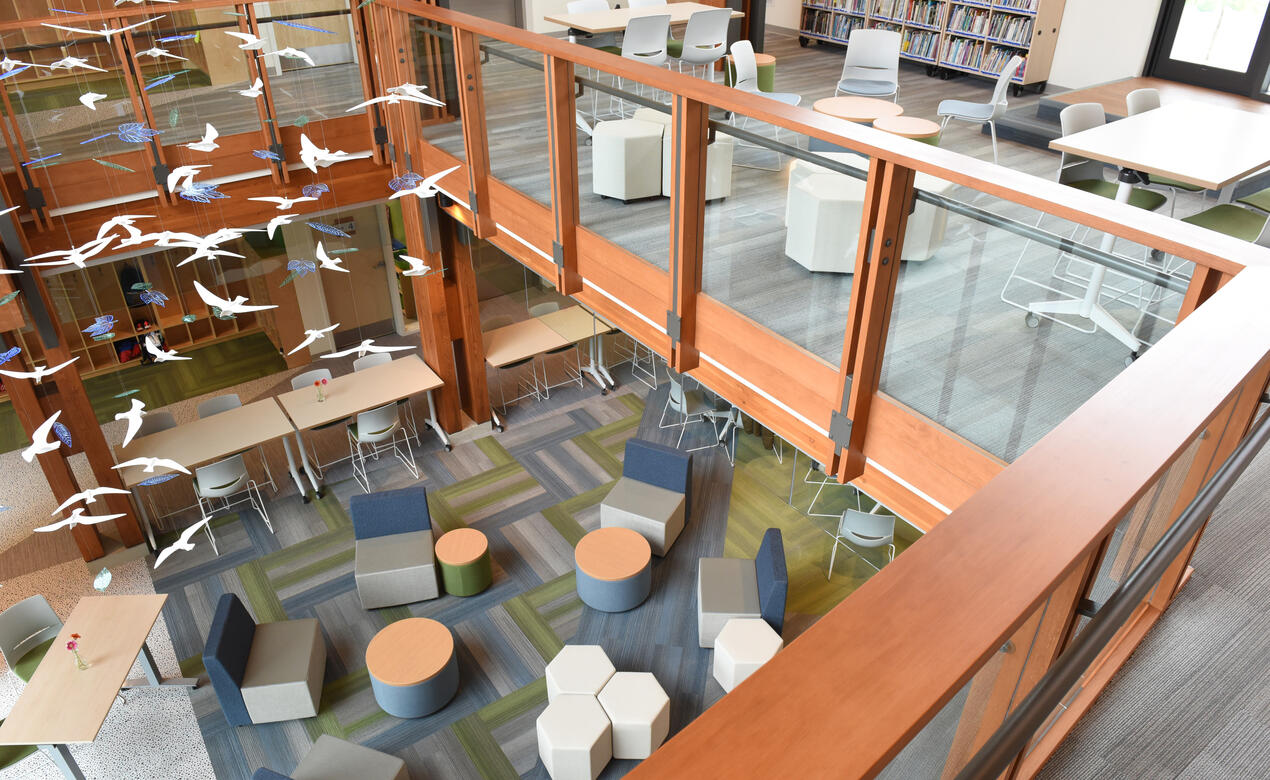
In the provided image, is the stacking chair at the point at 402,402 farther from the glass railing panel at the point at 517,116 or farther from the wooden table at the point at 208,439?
the glass railing panel at the point at 517,116

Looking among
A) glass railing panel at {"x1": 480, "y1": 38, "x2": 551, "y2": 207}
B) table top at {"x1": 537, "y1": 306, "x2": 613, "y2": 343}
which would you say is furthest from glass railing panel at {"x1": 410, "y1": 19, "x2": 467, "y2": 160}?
table top at {"x1": 537, "y1": 306, "x2": 613, "y2": 343}

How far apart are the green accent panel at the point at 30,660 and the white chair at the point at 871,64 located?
823cm

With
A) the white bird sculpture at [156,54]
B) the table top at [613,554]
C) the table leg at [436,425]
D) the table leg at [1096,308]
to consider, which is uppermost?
the white bird sculpture at [156,54]

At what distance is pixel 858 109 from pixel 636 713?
16.1 feet

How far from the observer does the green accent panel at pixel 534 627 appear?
732 centimetres

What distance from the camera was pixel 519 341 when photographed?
10242 mm

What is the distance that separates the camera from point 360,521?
786 cm

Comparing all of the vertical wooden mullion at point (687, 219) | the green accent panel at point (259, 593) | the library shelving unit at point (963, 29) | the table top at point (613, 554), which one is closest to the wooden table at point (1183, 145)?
the vertical wooden mullion at point (687, 219)

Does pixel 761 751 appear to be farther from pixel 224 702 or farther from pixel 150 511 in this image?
pixel 150 511

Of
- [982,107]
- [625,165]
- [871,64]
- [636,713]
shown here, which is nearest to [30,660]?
[636,713]

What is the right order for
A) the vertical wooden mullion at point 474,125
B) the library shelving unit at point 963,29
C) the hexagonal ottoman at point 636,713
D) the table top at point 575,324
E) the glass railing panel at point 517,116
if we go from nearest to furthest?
the glass railing panel at point 517,116 → the vertical wooden mullion at point 474,125 → the hexagonal ottoman at point 636,713 → the library shelving unit at point 963,29 → the table top at point 575,324

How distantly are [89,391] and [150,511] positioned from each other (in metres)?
1.54

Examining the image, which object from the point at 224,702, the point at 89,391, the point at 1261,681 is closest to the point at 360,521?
the point at 224,702

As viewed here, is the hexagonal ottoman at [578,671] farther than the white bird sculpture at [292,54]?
No
